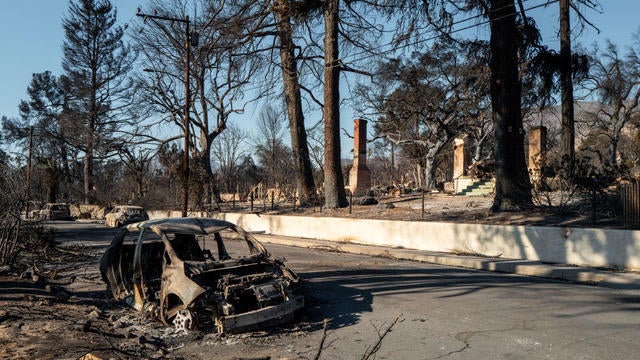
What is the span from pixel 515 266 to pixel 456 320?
5928mm

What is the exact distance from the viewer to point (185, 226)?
832cm

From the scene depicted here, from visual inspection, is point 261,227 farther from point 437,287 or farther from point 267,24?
point 437,287

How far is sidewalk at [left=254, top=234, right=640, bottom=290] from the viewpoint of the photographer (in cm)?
1088

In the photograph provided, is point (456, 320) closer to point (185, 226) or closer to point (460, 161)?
point (185, 226)

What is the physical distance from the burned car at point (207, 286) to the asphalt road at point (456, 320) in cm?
36

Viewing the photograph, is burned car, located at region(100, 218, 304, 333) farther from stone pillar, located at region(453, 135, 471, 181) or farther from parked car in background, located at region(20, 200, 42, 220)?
stone pillar, located at region(453, 135, 471, 181)

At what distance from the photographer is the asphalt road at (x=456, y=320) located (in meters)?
6.12

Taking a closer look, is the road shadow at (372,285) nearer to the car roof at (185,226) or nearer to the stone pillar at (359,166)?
the car roof at (185,226)

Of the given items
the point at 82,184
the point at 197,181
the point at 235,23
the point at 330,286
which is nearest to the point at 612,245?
the point at 330,286

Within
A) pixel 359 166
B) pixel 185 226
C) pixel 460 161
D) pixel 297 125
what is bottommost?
pixel 185 226

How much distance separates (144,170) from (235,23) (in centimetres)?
3177

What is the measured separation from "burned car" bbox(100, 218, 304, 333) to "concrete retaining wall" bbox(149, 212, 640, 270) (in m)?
8.30

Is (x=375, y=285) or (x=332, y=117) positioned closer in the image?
(x=375, y=285)

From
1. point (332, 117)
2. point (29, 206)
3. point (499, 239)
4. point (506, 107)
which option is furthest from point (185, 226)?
point (332, 117)
